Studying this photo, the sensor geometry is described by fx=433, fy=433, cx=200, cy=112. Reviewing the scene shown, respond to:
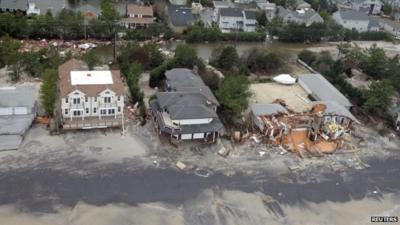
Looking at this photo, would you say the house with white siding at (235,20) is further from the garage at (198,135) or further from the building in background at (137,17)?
the garage at (198,135)

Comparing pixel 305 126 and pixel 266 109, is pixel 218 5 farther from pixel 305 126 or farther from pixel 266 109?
pixel 305 126

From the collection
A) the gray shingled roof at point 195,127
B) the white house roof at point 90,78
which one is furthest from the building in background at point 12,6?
the gray shingled roof at point 195,127

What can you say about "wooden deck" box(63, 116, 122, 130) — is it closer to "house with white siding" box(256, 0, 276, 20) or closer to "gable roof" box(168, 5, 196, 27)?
"gable roof" box(168, 5, 196, 27)

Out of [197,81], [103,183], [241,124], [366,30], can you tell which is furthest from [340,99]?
[366,30]

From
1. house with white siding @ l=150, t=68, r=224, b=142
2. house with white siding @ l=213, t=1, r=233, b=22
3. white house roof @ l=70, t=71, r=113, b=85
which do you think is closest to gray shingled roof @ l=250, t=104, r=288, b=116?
house with white siding @ l=150, t=68, r=224, b=142

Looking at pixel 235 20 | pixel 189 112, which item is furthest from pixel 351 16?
pixel 189 112
